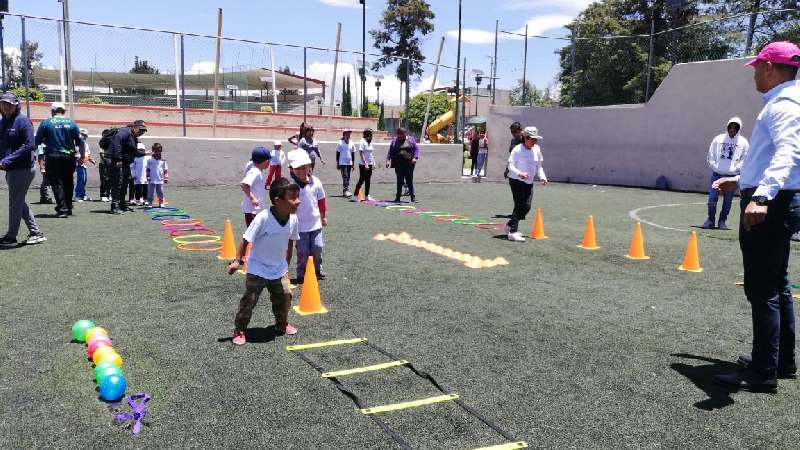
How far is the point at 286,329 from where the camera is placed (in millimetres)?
5203

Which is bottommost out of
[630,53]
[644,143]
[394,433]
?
[394,433]

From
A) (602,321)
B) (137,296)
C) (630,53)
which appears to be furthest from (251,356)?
(630,53)

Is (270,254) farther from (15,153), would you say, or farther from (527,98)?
(527,98)

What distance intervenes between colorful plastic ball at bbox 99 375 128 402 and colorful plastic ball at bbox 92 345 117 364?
1.56ft

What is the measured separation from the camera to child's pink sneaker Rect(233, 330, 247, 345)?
15.9 feet

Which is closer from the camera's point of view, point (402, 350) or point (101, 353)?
point (101, 353)

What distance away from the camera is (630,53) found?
86.8 feet

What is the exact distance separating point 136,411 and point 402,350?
201 cm

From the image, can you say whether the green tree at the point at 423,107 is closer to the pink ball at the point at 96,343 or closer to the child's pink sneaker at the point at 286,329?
the child's pink sneaker at the point at 286,329

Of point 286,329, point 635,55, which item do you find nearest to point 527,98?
point 635,55

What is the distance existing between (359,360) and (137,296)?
290 cm

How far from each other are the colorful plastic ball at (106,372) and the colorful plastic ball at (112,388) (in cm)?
5

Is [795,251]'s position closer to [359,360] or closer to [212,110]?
[359,360]

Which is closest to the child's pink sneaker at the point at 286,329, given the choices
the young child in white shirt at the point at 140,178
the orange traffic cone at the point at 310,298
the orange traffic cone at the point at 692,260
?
the orange traffic cone at the point at 310,298
